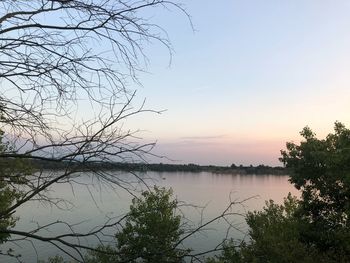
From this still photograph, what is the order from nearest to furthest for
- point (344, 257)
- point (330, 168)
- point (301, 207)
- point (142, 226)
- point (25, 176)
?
point (25, 176)
point (344, 257)
point (330, 168)
point (301, 207)
point (142, 226)

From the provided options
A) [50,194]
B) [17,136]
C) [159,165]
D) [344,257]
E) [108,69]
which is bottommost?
[344,257]

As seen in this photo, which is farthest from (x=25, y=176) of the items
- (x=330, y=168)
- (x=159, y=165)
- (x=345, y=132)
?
(x=345, y=132)

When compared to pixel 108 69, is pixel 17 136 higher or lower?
lower

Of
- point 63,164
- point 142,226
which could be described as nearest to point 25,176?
point 63,164

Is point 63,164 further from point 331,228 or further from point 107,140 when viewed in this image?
point 331,228

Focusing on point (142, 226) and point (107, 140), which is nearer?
point (107, 140)

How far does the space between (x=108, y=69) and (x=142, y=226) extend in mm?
25559

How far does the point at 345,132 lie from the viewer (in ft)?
77.4

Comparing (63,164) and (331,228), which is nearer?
(63,164)

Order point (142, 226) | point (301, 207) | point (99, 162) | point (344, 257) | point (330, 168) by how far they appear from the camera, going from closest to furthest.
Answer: point (99, 162) → point (344, 257) → point (330, 168) → point (301, 207) → point (142, 226)

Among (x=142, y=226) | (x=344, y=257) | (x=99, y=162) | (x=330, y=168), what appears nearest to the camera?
(x=99, y=162)

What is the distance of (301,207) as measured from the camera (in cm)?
2525

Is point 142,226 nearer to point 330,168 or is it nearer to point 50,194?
point 330,168

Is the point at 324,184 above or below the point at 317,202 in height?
above
